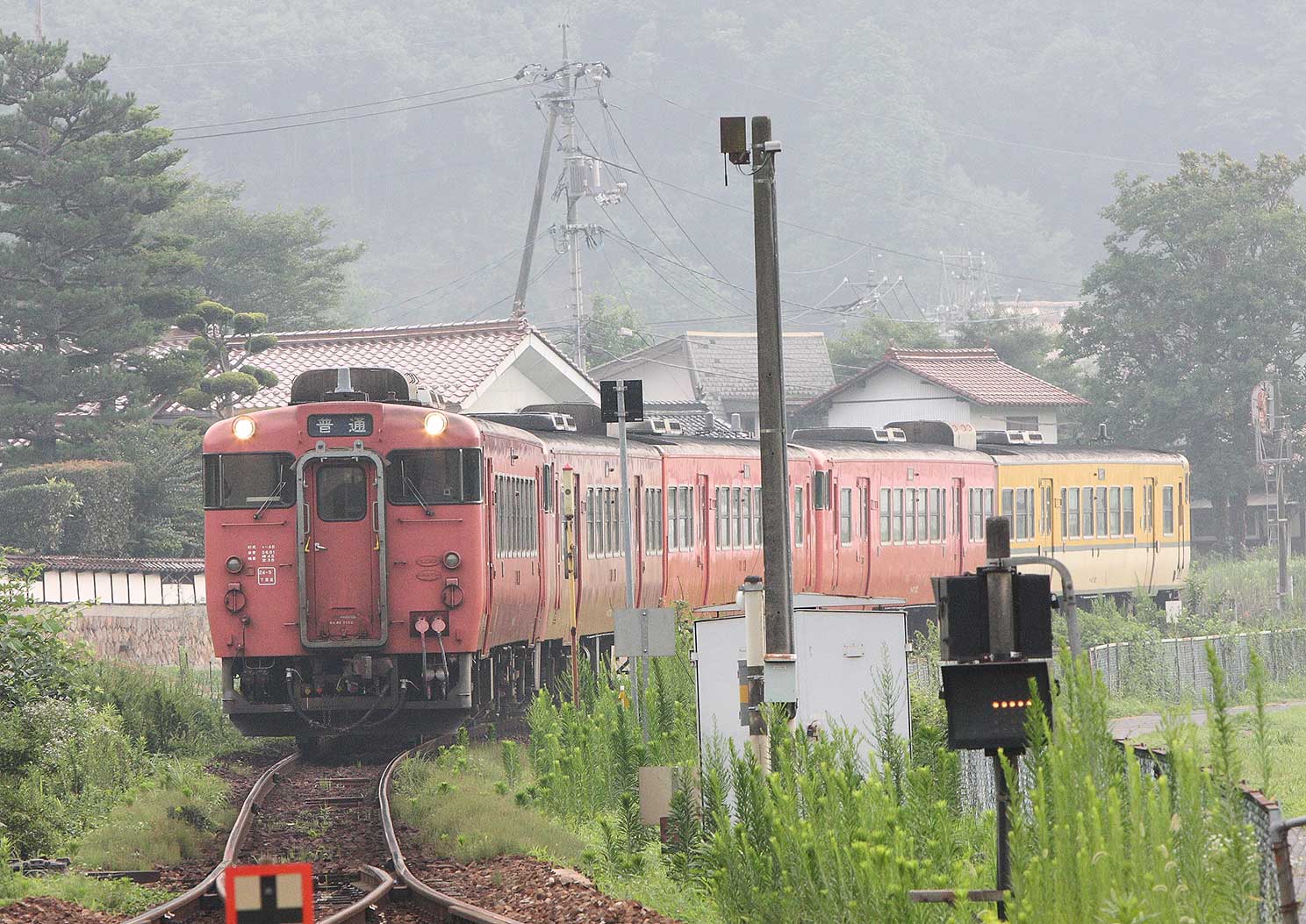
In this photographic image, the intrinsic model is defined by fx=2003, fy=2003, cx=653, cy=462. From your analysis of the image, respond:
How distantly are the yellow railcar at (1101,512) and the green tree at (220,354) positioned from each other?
496 inches

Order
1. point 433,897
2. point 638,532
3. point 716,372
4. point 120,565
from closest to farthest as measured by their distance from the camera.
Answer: point 433,897 < point 638,532 < point 120,565 < point 716,372

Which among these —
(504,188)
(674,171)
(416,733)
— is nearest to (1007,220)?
(674,171)

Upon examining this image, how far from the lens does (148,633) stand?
27.2 metres

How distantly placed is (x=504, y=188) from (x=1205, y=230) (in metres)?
83.5

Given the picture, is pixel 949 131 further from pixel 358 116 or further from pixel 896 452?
pixel 896 452

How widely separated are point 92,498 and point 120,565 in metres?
2.72

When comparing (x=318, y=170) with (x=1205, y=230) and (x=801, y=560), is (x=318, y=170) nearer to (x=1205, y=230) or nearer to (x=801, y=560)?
(x=1205, y=230)

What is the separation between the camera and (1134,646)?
2738 cm

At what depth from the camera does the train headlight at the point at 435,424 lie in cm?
1731

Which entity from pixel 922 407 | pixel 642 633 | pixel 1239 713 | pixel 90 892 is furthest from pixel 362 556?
pixel 922 407

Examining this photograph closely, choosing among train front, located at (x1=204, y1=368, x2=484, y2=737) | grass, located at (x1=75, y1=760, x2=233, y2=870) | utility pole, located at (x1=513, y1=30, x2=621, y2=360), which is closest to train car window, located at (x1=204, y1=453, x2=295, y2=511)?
train front, located at (x1=204, y1=368, x2=484, y2=737)

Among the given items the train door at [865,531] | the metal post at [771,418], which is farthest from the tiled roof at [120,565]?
the metal post at [771,418]

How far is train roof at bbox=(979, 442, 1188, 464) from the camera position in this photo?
35062mm

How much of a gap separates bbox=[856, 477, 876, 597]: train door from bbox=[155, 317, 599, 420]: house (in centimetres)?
669
